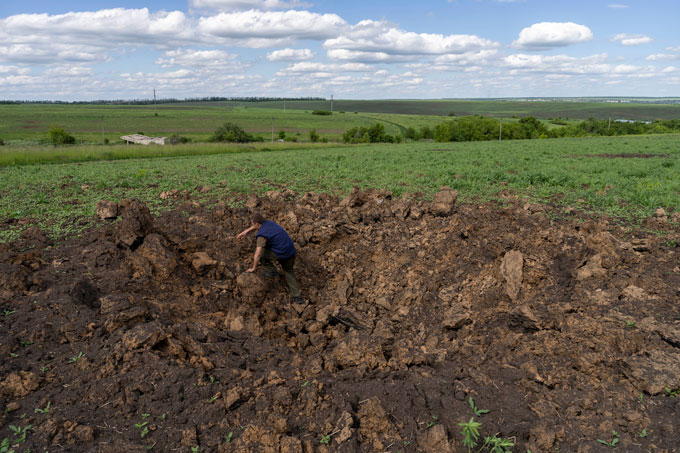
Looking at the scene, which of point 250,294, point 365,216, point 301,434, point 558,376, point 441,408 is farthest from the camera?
point 365,216

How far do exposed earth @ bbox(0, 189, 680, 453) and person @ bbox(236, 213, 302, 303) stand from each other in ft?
0.92

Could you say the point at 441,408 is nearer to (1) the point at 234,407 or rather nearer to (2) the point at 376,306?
(1) the point at 234,407

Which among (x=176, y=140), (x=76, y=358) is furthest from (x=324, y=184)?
(x=176, y=140)

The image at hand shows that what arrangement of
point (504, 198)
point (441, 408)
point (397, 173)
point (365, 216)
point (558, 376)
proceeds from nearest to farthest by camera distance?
point (441, 408), point (558, 376), point (365, 216), point (504, 198), point (397, 173)

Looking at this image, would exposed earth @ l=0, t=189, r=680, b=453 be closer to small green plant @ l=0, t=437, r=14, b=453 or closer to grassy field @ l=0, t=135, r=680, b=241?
small green plant @ l=0, t=437, r=14, b=453

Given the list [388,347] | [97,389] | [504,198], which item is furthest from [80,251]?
[504,198]

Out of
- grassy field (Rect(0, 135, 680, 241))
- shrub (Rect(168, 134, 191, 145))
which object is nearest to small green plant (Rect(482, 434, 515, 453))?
grassy field (Rect(0, 135, 680, 241))

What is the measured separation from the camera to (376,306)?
23.8 ft

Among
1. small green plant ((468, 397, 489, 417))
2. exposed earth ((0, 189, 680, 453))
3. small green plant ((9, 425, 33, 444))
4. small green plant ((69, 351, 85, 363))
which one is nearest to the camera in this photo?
small green plant ((9, 425, 33, 444))

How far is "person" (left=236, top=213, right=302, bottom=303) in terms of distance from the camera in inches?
280

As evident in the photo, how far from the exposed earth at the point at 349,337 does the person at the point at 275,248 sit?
280mm

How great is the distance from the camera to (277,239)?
7113 millimetres

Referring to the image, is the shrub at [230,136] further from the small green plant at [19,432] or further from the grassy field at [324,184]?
the small green plant at [19,432]

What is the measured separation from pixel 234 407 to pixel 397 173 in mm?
12511
